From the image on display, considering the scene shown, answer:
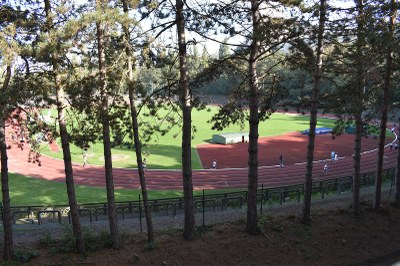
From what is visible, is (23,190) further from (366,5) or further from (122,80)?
(366,5)

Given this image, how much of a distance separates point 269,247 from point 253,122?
4082mm

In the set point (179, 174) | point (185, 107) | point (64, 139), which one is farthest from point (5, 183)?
point (179, 174)

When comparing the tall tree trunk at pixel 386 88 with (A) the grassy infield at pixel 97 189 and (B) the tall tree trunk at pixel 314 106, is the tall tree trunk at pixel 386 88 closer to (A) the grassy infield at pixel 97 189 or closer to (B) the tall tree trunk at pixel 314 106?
(B) the tall tree trunk at pixel 314 106

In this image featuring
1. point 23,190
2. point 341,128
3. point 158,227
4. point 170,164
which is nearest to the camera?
point 341,128

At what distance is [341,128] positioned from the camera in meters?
13.4

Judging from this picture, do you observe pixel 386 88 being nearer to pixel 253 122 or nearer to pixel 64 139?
pixel 253 122

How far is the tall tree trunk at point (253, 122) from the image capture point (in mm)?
10648

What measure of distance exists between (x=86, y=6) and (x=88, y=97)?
2510 millimetres

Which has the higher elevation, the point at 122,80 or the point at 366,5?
the point at 366,5

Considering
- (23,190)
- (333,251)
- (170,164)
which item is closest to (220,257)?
(333,251)

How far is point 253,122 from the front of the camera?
11289mm

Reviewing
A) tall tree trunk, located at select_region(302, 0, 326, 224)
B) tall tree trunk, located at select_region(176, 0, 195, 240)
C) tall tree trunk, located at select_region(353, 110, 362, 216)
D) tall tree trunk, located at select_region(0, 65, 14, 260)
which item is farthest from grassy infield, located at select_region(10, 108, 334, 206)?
tall tree trunk, located at select_region(353, 110, 362, 216)

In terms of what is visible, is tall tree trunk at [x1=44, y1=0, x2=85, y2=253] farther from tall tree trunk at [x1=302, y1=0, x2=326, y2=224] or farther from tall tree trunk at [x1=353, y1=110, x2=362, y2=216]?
tall tree trunk at [x1=353, y1=110, x2=362, y2=216]

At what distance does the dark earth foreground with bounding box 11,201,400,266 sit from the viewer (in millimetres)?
10570
